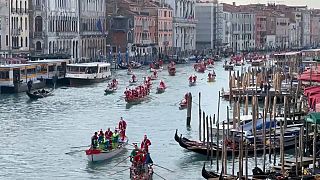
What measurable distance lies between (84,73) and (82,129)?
12.8m

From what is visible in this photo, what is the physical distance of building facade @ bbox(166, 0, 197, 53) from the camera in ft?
181

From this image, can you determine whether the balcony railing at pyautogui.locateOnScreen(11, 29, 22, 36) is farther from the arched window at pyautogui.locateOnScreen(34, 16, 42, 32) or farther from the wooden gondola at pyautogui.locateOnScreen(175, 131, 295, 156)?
the wooden gondola at pyautogui.locateOnScreen(175, 131, 295, 156)

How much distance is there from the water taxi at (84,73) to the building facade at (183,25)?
22.0 meters

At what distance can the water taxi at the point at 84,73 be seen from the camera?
3194cm

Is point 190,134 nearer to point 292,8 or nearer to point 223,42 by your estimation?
point 223,42

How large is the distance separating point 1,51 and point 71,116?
47.4 ft

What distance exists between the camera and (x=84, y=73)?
32219mm

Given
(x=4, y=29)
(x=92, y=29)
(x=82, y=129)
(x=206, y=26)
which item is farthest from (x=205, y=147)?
(x=206, y=26)

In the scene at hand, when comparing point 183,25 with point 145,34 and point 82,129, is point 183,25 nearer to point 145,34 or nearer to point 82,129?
point 145,34

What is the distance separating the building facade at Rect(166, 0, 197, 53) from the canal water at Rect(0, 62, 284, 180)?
23.9 m

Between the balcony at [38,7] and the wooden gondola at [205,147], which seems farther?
the balcony at [38,7]

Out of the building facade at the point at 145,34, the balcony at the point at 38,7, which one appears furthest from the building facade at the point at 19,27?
Result: the building facade at the point at 145,34

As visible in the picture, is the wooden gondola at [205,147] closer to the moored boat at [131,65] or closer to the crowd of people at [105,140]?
A: the crowd of people at [105,140]

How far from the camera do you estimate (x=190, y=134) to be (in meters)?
18.5
